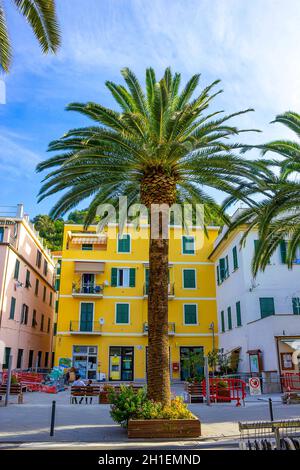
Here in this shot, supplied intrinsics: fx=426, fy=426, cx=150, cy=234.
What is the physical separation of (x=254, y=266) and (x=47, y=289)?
99.1 feet

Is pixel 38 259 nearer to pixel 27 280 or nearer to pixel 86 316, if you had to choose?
pixel 27 280

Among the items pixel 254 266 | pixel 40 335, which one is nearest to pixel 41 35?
pixel 254 266

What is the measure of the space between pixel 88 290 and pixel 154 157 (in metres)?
24.0

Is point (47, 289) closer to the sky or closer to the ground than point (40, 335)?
closer to the sky

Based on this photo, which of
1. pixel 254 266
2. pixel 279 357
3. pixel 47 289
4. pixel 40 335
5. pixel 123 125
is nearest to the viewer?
pixel 123 125

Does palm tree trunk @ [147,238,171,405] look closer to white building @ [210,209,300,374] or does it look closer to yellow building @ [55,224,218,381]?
white building @ [210,209,300,374]

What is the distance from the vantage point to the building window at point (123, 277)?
35.3m

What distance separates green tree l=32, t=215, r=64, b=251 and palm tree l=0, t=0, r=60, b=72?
5096 centimetres

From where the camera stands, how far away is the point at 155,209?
12.9m

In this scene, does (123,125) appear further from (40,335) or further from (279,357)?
(40,335)

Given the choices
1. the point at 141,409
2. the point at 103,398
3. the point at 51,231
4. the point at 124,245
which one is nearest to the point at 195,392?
the point at 103,398

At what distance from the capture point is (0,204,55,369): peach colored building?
2962 cm

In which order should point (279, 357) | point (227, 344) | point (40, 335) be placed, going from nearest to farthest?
point (279, 357) < point (227, 344) < point (40, 335)

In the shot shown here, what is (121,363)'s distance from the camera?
33719 millimetres
